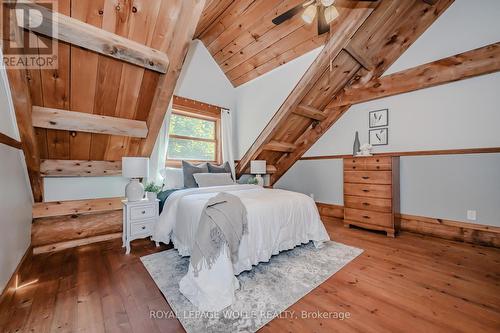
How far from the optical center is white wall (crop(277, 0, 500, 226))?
2410 mm

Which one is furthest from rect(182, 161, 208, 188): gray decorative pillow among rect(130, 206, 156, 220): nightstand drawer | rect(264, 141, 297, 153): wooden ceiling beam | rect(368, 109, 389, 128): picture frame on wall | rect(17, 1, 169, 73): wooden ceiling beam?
rect(368, 109, 389, 128): picture frame on wall

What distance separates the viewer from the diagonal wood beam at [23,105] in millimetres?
1359

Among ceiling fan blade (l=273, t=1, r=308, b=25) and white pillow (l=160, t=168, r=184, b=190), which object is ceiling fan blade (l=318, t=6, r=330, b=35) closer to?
ceiling fan blade (l=273, t=1, r=308, b=25)

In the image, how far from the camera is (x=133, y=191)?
246 cm

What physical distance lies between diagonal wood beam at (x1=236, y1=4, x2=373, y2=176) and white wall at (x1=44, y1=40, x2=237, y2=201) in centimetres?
110

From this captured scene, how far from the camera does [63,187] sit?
2.56m

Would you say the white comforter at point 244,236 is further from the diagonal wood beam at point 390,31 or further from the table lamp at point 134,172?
Answer: the diagonal wood beam at point 390,31

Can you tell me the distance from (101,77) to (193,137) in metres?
1.89

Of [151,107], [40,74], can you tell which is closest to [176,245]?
[151,107]

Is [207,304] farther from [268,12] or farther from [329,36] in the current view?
[268,12]

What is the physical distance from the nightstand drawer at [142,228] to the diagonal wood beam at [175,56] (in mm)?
1027

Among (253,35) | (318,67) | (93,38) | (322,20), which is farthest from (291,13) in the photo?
(93,38)

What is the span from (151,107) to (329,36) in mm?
2234

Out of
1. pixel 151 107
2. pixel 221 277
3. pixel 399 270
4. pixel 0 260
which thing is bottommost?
pixel 399 270
